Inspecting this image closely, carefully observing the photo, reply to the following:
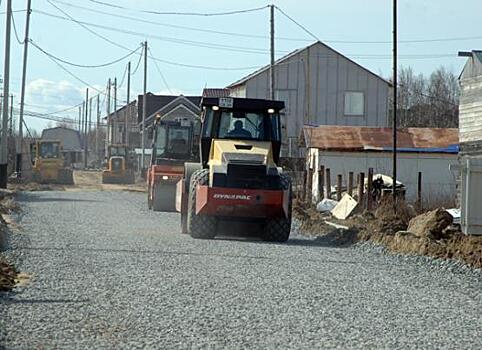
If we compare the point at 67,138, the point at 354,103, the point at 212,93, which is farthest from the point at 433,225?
the point at 67,138

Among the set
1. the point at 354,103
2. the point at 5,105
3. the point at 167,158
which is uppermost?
the point at 354,103

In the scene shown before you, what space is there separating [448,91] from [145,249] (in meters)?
80.2

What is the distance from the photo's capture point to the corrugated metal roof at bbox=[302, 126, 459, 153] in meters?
44.7

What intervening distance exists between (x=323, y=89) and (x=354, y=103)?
8.06 ft

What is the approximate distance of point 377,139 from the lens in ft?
153

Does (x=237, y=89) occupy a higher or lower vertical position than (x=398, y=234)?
higher

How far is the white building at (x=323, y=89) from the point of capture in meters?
65.3

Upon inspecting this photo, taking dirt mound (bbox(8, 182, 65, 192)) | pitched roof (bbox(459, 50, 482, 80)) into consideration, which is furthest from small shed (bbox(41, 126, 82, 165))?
pitched roof (bbox(459, 50, 482, 80))

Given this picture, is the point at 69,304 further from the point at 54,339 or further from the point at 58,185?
the point at 58,185

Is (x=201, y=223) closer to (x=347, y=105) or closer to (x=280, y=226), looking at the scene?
(x=280, y=226)

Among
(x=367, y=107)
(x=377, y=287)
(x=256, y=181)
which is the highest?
(x=367, y=107)

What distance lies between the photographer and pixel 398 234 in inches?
833

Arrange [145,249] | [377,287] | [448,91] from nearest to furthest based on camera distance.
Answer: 1. [377,287]
2. [145,249]
3. [448,91]

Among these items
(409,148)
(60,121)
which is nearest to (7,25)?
(409,148)
